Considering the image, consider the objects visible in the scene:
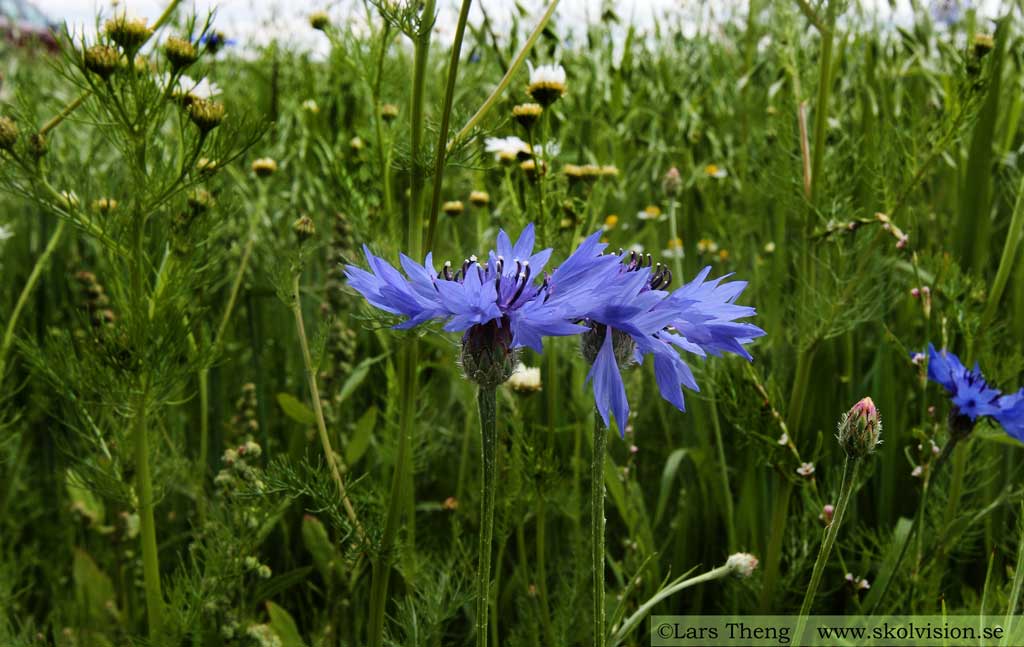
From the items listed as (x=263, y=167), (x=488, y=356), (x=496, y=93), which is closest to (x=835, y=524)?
(x=488, y=356)

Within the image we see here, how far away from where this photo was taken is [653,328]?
67 centimetres

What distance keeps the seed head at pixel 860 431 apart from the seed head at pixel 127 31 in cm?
84

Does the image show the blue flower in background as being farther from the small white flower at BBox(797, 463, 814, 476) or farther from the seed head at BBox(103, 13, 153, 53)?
the seed head at BBox(103, 13, 153, 53)

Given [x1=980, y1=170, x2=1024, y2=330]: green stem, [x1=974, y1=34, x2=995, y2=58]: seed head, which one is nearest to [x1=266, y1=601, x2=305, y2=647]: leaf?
[x1=980, y1=170, x2=1024, y2=330]: green stem

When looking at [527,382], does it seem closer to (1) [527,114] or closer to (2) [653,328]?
(1) [527,114]

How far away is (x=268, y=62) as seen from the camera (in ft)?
9.04

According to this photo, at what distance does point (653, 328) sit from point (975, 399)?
483 millimetres

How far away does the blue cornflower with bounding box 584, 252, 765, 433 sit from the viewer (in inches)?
26.3

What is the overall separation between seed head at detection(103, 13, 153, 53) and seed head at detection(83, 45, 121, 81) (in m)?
0.02

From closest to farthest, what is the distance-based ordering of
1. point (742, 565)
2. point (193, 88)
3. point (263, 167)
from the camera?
point (742, 565) < point (193, 88) < point (263, 167)

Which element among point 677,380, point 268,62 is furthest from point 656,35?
point 677,380

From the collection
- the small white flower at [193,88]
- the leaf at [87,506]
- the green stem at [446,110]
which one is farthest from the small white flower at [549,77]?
the leaf at [87,506]

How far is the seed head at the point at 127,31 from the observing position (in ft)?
3.28

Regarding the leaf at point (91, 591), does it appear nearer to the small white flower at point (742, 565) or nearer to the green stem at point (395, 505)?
the green stem at point (395, 505)
